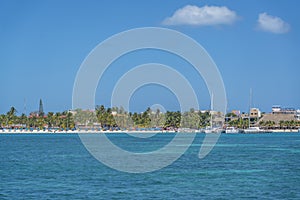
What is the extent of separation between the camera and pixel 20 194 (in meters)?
39.1

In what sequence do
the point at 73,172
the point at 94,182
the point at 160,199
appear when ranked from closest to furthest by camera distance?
the point at 160,199
the point at 94,182
the point at 73,172

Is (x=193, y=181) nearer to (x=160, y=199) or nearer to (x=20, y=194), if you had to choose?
(x=160, y=199)

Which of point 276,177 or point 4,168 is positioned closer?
point 276,177

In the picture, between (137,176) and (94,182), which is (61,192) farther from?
(137,176)

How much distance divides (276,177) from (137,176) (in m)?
12.1

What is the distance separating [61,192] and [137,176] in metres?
11.2

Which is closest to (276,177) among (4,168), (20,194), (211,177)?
(211,177)

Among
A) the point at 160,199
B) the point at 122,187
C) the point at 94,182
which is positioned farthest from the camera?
the point at 94,182

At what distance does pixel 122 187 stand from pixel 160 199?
20.7 ft

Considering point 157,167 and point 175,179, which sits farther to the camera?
point 157,167

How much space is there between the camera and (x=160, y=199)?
3678 cm

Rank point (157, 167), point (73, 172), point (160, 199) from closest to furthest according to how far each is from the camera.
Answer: point (160, 199)
point (73, 172)
point (157, 167)

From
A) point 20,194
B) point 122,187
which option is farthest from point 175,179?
point 20,194

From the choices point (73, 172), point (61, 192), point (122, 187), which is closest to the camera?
point (61, 192)
